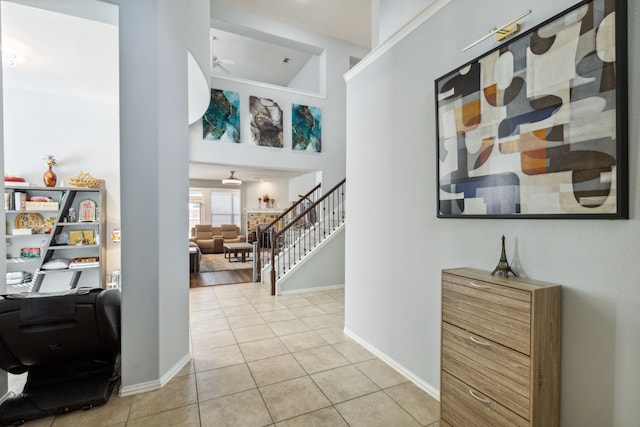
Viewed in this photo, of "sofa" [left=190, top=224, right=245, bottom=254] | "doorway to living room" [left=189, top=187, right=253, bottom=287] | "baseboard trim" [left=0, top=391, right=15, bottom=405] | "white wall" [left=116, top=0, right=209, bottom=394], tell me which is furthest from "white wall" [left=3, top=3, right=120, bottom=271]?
"sofa" [left=190, top=224, right=245, bottom=254]

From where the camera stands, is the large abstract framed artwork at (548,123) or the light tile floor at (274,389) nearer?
the large abstract framed artwork at (548,123)

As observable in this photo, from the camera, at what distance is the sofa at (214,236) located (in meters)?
10.4

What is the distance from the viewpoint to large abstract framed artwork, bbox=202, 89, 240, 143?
5785 millimetres

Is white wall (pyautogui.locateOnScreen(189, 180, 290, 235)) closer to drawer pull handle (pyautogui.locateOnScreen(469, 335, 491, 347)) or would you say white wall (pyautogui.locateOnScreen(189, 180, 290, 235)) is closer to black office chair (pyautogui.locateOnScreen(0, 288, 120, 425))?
black office chair (pyautogui.locateOnScreen(0, 288, 120, 425))

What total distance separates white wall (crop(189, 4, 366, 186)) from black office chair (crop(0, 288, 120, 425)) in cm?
406

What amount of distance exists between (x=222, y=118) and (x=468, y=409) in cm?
586

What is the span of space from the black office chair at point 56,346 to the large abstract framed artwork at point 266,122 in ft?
14.9

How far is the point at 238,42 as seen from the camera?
24.7 ft

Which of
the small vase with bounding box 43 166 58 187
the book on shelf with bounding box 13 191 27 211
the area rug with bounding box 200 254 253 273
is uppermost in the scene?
the small vase with bounding box 43 166 58 187

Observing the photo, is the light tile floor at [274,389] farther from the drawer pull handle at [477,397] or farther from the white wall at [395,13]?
the white wall at [395,13]

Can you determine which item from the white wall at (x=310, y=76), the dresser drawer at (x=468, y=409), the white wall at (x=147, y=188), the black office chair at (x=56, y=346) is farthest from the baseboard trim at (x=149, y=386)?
the white wall at (x=310, y=76)

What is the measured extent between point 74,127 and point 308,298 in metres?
4.64

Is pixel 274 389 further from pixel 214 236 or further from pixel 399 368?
pixel 214 236

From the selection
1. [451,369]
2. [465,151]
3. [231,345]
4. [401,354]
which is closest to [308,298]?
[231,345]
